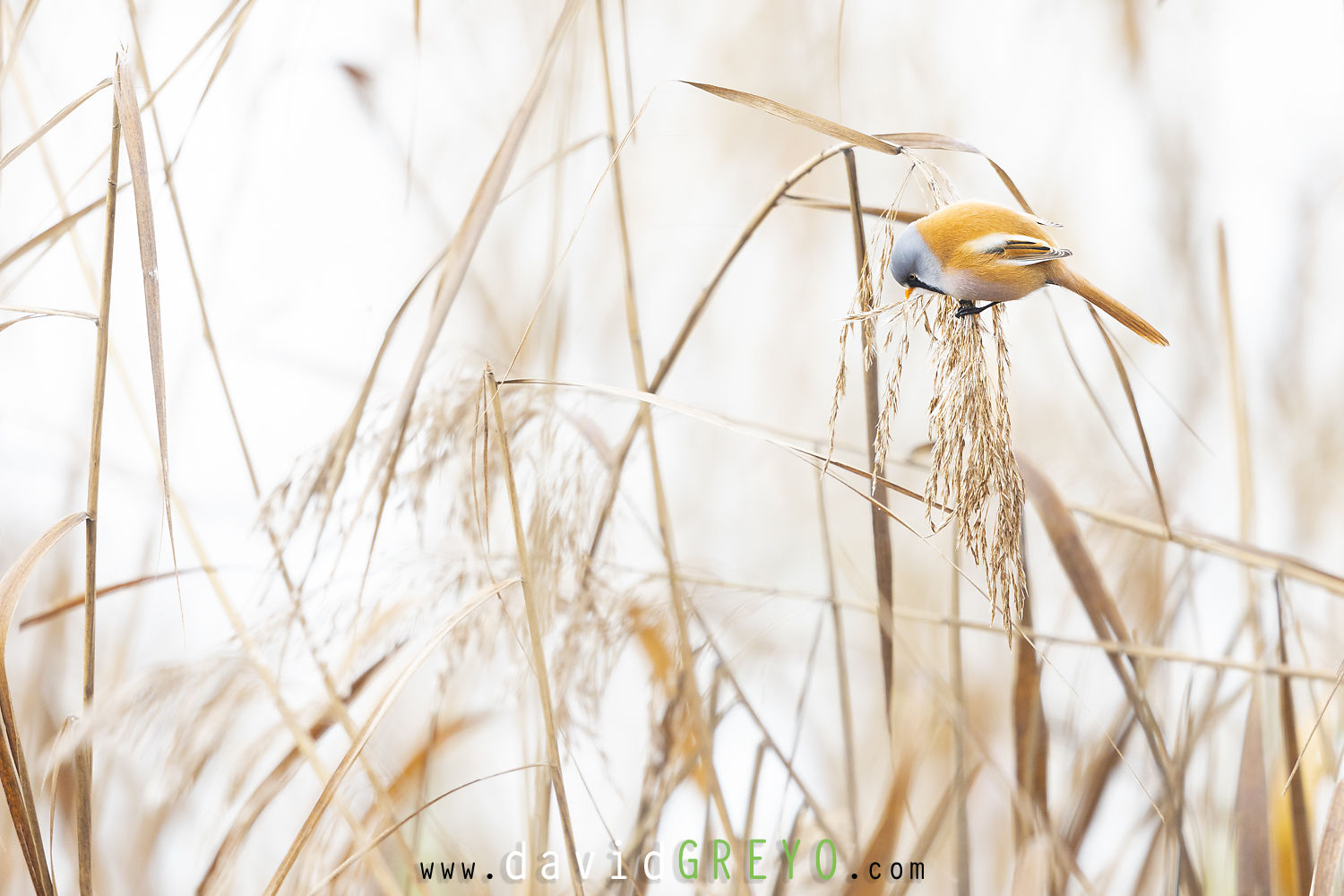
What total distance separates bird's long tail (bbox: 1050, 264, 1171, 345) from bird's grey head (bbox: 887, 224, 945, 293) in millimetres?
45

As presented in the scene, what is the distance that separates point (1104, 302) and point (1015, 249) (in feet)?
0.12

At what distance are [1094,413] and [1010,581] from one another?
0.63 meters

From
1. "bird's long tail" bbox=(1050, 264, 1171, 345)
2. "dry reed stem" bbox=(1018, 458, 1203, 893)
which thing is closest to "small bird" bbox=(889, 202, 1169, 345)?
"bird's long tail" bbox=(1050, 264, 1171, 345)

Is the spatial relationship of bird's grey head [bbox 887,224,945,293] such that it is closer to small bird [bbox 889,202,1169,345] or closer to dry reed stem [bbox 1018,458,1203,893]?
small bird [bbox 889,202,1169,345]

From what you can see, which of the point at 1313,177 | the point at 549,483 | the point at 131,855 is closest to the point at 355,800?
the point at 131,855

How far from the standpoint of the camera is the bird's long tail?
0.25m

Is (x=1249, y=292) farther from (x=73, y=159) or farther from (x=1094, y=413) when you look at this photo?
(x=73, y=159)

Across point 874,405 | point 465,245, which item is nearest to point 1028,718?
point 874,405

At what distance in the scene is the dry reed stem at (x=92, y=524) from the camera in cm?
29

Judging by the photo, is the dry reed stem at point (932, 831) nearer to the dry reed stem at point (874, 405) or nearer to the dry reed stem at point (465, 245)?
the dry reed stem at point (874, 405)

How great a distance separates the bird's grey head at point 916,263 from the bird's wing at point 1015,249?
0.05 feet

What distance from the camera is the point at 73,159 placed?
2.37 ft

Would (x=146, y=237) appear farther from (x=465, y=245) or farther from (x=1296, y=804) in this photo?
(x=1296, y=804)

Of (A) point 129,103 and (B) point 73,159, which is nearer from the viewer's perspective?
(A) point 129,103
